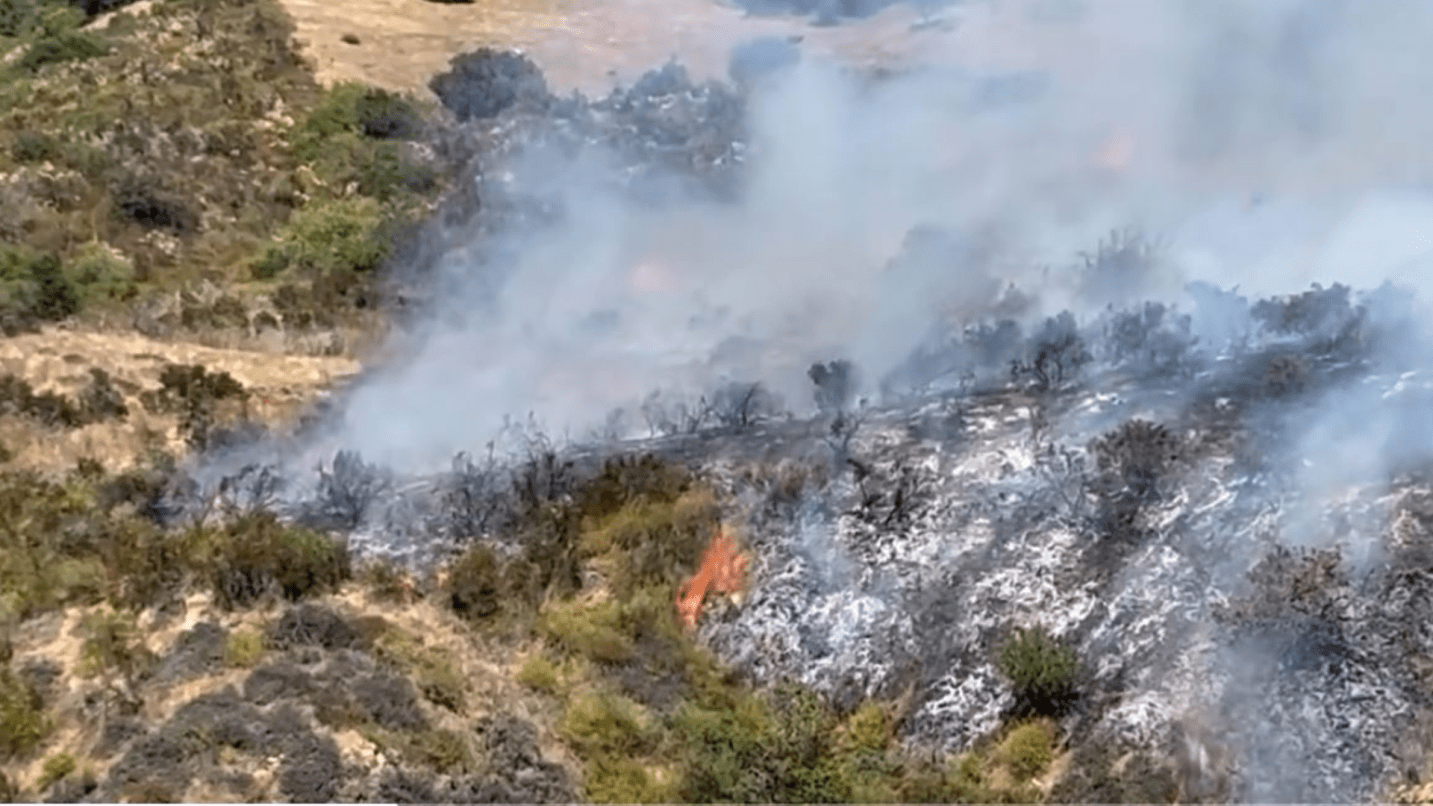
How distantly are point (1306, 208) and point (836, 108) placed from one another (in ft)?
23.7

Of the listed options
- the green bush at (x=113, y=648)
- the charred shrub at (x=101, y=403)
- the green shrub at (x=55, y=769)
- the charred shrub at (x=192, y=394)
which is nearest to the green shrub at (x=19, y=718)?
the green shrub at (x=55, y=769)

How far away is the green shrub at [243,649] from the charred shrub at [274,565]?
1.47 feet

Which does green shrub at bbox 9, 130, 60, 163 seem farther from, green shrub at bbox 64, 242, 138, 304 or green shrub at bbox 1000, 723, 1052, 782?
green shrub at bbox 1000, 723, 1052, 782

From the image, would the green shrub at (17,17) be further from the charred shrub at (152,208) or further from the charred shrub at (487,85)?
the charred shrub at (152,208)

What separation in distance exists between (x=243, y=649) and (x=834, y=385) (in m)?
5.69

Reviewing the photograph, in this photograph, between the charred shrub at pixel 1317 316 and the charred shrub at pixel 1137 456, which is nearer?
the charred shrub at pixel 1137 456

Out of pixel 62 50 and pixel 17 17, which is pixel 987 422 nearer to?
pixel 62 50

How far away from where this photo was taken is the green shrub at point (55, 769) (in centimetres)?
855

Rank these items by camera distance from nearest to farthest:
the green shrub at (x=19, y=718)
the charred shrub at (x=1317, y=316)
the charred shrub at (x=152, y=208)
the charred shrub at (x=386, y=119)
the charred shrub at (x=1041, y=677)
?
the green shrub at (x=19, y=718) < the charred shrub at (x=1041, y=677) < the charred shrub at (x=1317, y=316) < the charred shrub at (x=152, y=208) < the charred shrub at (x=386, y=119)

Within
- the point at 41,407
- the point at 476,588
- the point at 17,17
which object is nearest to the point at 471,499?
the point at 476,588

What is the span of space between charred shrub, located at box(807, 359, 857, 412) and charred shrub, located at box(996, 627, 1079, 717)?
12.2ft

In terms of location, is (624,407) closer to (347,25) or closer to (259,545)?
(259,545)

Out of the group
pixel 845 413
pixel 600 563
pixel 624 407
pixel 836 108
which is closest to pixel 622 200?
pixel 836 108

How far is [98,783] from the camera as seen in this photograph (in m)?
8.52
